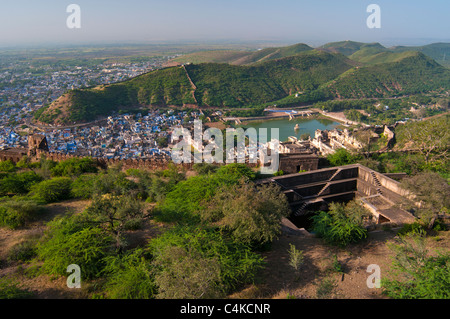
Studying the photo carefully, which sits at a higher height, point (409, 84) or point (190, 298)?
point (409, 84)

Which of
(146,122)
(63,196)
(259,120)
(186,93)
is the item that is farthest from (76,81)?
(63,196)

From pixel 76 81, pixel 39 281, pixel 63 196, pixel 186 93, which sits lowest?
pixel 39 281

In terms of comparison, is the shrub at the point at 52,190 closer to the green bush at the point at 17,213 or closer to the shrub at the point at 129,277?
the green bush at the point at 17,213

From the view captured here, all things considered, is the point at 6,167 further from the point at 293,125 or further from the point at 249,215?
the point at 293,125

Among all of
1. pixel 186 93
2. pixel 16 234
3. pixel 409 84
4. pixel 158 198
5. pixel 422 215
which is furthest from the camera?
pixel 409 84

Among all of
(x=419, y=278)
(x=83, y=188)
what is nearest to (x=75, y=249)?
(x=83, y=188)

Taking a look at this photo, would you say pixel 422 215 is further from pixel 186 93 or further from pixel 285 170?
pixel 186 93

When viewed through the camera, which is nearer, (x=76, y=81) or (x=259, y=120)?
(x=259, y=120)

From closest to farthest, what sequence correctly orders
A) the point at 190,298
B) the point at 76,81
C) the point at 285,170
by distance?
1. the point at 190,298
2. the point at 285,170
3. the point at 76,81
